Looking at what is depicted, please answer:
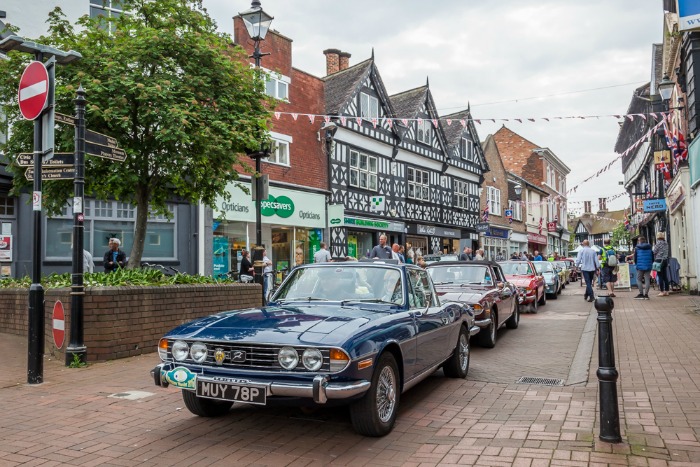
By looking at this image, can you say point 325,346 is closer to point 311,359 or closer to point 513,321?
point 311,359

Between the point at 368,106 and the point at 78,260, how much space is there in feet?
65.6

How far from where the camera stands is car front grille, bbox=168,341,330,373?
416 centimetres

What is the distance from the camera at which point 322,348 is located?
4.11m

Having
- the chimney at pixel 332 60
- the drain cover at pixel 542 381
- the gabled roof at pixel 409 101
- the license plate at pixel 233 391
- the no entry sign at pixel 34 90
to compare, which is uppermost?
the chimney at pixel 332 60

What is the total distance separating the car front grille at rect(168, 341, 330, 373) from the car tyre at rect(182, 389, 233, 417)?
0.67 meters

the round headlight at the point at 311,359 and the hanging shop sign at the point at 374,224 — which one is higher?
the hanging shop sign at the point at 374,224

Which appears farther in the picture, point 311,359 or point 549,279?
point 549,279

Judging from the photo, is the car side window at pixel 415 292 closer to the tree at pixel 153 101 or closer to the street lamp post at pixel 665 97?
the tree at pixel 153 101

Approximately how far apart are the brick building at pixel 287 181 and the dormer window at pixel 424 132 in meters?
7.49

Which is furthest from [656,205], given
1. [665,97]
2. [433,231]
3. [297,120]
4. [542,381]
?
[542,381]

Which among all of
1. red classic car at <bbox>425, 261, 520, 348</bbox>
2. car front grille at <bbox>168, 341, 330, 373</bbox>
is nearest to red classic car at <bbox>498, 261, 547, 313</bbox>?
red classic car at <bbox>425, 261, 520, 348</bbox>

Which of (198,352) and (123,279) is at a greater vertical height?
(123,279)

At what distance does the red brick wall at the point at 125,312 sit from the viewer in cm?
752

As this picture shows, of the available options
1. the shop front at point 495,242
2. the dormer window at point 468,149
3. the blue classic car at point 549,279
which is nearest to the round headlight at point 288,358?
the blue classic car at point 549,279
